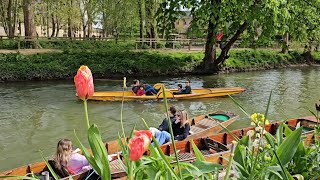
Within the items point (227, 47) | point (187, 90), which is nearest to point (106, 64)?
point (227, 47)

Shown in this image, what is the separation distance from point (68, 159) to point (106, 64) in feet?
55.6

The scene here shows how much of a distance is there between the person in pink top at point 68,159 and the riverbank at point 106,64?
Answer: 15079 millimetres

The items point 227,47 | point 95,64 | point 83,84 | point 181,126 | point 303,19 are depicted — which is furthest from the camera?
point 227,47

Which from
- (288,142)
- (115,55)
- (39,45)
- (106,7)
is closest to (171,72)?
(115,55)

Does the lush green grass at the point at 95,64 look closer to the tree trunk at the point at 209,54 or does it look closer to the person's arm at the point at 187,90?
the tree trunk at the point at 209,54

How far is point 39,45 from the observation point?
25.0 metres

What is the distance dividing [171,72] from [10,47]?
10240 millimetres

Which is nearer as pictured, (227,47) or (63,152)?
(63,152)

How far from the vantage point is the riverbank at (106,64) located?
810 inches

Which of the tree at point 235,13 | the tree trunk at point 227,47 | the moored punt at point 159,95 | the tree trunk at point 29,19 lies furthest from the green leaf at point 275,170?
the tree trunk at point 29,19

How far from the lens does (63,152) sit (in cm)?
604

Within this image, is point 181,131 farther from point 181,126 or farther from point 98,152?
point 98,152

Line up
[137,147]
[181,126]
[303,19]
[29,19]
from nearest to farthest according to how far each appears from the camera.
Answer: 1. [137,147]
2. [181,126]
3. [303,19]
4. [29,19]

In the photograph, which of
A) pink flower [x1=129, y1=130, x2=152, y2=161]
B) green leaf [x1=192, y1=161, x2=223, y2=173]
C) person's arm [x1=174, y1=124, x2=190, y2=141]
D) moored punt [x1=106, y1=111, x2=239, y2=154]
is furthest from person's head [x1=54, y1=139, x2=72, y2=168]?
pink flower [x1=129, y1=130, x2=152, y2=161]
